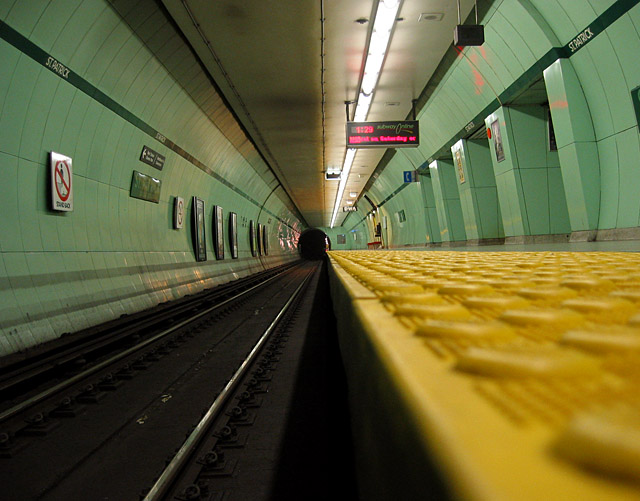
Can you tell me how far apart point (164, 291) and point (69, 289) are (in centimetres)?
360

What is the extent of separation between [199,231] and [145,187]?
376 centimetres

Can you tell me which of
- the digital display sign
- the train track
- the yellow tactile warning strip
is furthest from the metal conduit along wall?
the yellow tactile warning strip

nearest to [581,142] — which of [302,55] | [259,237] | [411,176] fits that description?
[302,55]

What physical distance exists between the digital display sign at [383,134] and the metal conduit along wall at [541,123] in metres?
1.87

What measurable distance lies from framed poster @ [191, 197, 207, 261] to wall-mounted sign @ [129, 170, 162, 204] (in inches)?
101

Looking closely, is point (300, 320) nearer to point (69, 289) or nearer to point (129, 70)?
point (69, 289)

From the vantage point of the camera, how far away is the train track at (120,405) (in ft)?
9.04

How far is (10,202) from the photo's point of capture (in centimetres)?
580

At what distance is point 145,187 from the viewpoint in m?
10.1

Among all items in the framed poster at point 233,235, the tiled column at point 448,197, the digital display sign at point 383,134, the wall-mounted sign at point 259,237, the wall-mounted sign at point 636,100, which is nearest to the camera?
the wall-mounted sign at point 636,100

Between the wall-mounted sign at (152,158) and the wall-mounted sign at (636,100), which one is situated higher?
the wall-mounted sign at (152,158)

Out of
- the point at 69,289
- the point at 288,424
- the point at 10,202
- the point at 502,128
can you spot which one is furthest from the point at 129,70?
the point at 502,128

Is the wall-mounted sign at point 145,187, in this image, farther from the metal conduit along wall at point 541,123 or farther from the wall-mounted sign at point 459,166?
the wall-mounted sign at point 459,166

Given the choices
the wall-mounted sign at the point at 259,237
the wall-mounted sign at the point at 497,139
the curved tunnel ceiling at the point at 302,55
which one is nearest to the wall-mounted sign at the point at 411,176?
the curved tunnel ceiling at the point at 302,55
